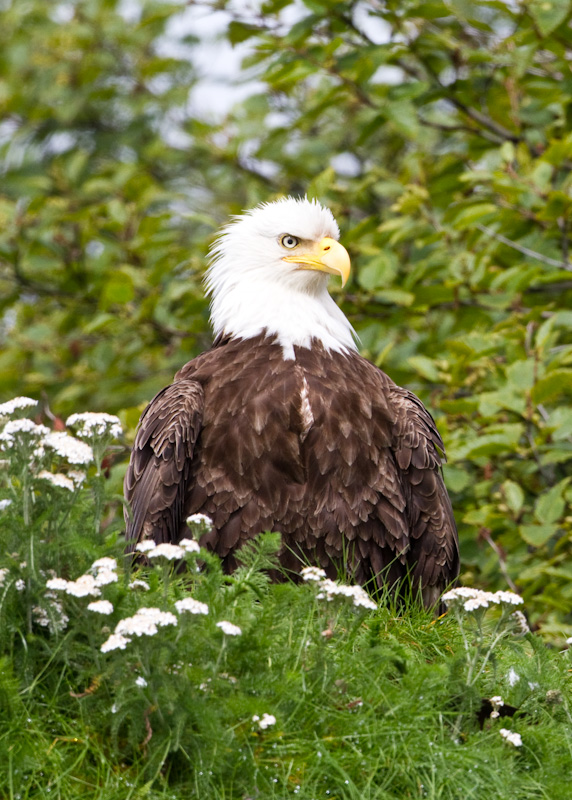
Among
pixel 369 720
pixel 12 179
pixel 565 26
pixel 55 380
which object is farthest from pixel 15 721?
pixel 12 179

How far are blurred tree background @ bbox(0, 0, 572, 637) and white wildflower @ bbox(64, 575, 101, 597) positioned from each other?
3164 mm

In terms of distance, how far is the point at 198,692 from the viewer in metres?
3.32

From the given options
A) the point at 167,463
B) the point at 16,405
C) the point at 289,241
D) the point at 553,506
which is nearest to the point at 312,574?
the point at 16,405

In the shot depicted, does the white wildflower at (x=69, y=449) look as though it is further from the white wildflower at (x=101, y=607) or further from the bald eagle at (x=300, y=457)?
the bald eagle at (x=300, y=457)

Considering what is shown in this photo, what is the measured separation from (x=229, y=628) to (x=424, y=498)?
101 inches

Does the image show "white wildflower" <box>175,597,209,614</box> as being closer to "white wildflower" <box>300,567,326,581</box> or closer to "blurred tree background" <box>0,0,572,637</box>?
"white wildflower" <box>300,567,326,581</box>

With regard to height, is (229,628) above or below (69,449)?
below

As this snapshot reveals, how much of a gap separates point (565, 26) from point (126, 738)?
5604mm

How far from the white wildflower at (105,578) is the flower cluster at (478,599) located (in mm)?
1137

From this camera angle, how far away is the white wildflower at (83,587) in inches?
123

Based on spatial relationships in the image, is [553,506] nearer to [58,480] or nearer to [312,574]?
[312,574]

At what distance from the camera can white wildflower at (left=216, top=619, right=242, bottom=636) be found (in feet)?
10.5

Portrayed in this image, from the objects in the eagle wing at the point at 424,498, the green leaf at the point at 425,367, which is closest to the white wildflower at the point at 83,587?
the eagle wing at the point at 424,498

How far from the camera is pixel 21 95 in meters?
12.5
